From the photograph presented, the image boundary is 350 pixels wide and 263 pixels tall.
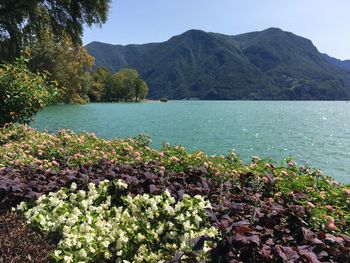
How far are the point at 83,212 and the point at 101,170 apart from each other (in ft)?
5.03

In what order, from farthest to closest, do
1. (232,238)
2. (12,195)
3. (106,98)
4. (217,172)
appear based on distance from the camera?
1. (106,98)
2. (217,172)
3. (12,195)
4. (232,238)

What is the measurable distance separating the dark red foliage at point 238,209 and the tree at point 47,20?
17441mm

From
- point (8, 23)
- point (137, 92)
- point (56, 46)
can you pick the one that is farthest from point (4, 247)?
point (137, 92)

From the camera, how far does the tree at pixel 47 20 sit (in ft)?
66.4

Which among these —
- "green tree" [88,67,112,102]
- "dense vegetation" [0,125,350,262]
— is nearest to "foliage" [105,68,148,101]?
"green tree" [88,67,112,102]

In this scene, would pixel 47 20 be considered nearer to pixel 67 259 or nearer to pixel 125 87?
pixel 67 259

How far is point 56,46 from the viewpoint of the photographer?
52.3 metres

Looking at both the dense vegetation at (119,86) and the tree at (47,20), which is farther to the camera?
the dense vegetation at (119,86)

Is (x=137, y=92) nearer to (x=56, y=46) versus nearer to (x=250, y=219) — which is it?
(x=56, y=46)

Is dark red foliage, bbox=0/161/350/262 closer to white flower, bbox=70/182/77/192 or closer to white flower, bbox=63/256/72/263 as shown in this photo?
white flower, bbox=70/182/77/192

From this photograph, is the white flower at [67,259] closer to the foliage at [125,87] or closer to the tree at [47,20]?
the tree at [47,20]

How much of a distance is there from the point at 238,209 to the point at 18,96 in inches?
388

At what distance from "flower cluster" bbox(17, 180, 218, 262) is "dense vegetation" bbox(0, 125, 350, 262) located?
0.01 meters

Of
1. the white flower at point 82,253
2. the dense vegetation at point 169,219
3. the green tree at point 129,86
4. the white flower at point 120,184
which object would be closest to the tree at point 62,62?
the dense vegetation at point 169,219
